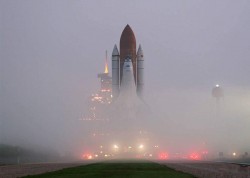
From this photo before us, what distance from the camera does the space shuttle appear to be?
156 meters

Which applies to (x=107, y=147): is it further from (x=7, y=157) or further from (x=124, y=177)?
(x=124, y=177)

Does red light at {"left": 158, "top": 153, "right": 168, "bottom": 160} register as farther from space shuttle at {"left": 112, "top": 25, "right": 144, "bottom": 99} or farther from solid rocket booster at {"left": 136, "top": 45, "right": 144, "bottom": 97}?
solid rocket booster at {"left": 136, "top": 45, "right": 144, "bottom": 97}

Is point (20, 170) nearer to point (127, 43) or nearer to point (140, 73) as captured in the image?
point (127, 43)

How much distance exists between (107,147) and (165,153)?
2144 centimetres

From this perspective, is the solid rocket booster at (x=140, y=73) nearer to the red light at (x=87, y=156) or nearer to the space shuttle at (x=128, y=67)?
the space shuttle at (x=128, y=67)

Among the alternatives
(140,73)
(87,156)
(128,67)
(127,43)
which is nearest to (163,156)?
(87,156)

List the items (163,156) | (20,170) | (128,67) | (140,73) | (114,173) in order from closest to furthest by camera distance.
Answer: (114,173), (20,170), (163,156), (128,67), (140,73)

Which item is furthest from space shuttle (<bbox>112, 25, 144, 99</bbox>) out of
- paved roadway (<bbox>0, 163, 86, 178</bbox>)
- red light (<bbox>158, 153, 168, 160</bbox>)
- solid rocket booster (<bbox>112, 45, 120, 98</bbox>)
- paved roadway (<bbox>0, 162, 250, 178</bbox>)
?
paved roadway (<bbox>0, 162, 250, 178</bbox>)

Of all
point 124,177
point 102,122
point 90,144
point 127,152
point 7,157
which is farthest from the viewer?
point 102,122

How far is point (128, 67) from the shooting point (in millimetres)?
154750

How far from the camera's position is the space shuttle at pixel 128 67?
155625 millimetres

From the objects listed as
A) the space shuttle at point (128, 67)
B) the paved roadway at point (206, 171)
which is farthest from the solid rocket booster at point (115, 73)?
the paved roadway at point (206, 171)

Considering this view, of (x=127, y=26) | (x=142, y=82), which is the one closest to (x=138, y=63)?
(x=142, y=82)

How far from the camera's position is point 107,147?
154 metres
